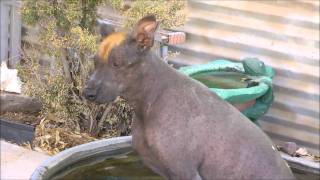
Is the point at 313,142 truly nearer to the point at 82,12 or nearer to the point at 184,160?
the point at 82,12

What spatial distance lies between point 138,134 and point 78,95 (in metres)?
2.40

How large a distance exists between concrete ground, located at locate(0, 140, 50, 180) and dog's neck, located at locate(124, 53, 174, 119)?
267 cm

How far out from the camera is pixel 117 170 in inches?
163

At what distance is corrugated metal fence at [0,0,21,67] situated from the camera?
282 inches

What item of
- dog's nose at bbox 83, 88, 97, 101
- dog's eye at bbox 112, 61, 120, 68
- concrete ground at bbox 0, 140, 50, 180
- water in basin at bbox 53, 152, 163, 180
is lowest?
concrete ground at bbox 0, 140, 50, 180

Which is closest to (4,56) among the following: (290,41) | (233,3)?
(233,3)

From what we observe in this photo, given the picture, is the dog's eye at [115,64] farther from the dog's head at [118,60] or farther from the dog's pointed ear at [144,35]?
the dog's pointed ear at [144,35]

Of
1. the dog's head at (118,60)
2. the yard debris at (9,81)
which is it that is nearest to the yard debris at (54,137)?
the yard debris at (9,81)

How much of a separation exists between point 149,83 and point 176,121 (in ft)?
0.72

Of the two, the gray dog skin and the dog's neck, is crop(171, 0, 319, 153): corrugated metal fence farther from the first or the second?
the dog's neck

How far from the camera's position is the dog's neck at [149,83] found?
119 inches

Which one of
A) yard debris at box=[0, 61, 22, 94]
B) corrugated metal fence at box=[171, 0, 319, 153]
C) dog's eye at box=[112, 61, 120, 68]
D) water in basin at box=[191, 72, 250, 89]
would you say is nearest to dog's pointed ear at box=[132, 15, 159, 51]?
dog's eye at box=[112, 61, 120, 68]

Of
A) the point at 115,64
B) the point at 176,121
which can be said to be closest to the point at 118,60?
the point at 115,64

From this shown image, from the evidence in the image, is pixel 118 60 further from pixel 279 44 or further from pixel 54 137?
pixel 279 44
